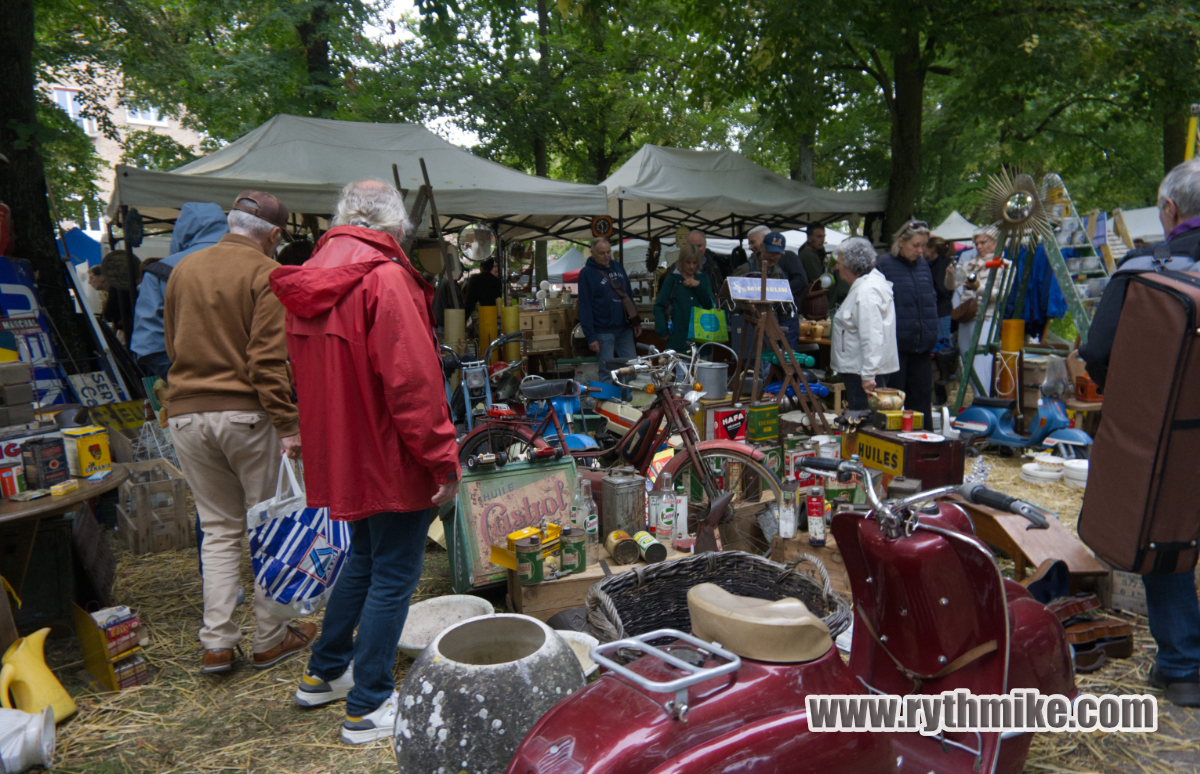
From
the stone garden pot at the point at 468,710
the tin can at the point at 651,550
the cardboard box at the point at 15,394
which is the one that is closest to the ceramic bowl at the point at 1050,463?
the tin can at the point at 651,550

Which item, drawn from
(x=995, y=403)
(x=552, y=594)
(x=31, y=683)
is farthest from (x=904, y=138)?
(x=31, y=683)

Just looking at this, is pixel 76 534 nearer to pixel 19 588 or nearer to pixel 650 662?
pixel 19 588

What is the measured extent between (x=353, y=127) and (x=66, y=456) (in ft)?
18.7

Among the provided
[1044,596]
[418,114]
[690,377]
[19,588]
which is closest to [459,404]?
[690,377]

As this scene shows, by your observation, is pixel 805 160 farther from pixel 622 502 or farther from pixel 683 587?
pixel 683 587

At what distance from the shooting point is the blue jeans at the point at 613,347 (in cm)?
780

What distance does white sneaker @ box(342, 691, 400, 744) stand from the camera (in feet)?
8.62

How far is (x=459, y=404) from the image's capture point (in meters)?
6.23

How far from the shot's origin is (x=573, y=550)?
11.7 ft

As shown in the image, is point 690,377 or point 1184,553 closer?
point 1184,553

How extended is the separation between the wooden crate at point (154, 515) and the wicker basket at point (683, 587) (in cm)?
351

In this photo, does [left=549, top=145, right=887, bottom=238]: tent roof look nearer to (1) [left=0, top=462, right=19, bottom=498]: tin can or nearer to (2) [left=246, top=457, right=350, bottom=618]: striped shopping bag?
(2) [left=246, top=457, right=350, bottom=618]: striped shopping bag

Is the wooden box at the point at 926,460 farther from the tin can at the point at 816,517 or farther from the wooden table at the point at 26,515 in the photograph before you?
the wooden table at the point at 26,515

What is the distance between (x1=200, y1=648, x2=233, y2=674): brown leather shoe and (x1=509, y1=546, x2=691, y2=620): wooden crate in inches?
50.4
